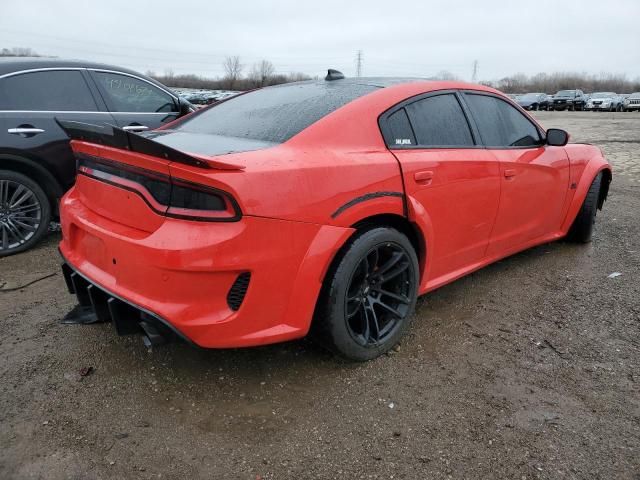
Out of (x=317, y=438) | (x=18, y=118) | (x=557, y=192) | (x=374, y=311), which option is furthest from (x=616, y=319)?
(x=18, y=118)

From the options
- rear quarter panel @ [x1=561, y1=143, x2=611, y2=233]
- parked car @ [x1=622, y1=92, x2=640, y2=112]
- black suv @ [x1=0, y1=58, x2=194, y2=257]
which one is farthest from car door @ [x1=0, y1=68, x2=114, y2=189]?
parked car @ [x1=622, y1=92, x2=640, y2=112]

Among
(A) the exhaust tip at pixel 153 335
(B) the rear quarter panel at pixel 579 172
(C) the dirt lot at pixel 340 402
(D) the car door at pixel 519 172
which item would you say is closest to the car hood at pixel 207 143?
(A) the exhaust tip at pixel 153 335

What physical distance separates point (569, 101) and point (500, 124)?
42.2 metres

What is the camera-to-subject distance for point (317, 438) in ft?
6.85

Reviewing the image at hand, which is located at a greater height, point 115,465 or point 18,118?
point 18,118

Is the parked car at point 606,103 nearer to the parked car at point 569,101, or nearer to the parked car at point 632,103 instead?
the parked car at point 632,103

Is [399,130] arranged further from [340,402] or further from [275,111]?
[340,402]

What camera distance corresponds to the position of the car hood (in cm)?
227

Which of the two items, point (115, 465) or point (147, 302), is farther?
point (147, 302)

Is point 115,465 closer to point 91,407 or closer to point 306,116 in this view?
point 91,407

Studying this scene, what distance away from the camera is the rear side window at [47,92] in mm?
4055

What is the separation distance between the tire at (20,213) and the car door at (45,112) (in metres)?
0.21

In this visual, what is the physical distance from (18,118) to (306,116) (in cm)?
286

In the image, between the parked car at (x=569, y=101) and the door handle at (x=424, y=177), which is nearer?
the door handle at (x=424, y=177)
